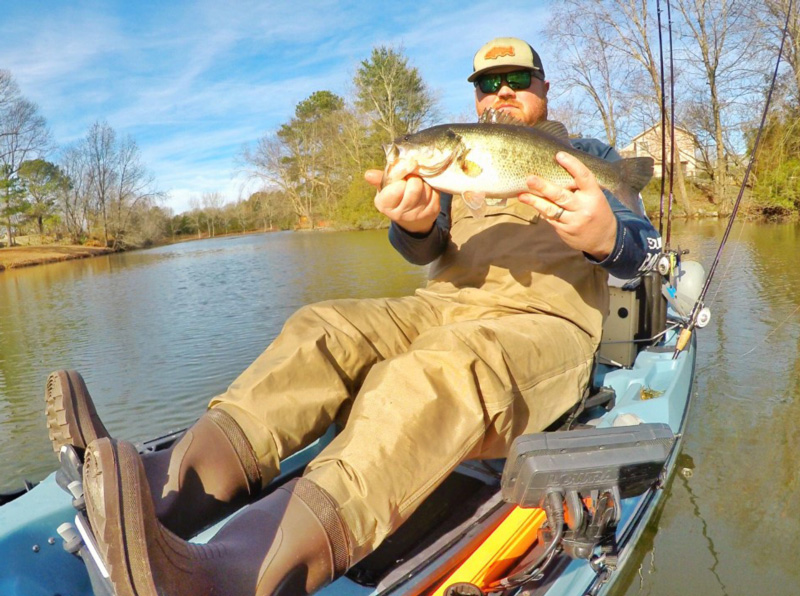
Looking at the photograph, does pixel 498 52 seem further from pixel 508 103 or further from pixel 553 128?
pixel 553 128

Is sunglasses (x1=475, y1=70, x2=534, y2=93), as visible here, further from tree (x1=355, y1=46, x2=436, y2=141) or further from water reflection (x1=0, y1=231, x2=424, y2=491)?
tree (x1=355, y1=46, x2=436, y2=141)

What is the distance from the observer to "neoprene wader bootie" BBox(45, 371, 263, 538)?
1.93 meters

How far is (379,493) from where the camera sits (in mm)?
1728

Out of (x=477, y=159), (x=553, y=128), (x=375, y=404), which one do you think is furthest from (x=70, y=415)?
(x=553, y=128)

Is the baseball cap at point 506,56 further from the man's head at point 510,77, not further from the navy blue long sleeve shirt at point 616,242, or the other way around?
the navy blue long sleeve shirt at point 616,242

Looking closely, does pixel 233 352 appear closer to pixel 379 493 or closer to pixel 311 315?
pixel 311 315

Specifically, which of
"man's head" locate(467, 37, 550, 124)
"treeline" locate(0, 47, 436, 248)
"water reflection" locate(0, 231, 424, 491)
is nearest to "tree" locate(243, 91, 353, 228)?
"treeline" locate(0, 47, 436, 248)

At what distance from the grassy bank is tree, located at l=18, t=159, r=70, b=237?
4.13 m

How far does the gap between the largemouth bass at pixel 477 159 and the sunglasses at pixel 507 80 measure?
3.06ft

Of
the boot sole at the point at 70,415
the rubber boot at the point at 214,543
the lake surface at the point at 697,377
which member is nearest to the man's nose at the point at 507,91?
the rubber boot at the point at 214,543

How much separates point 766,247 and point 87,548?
15648 mm

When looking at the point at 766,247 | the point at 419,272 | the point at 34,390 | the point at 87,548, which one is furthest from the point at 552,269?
the point at 766,247

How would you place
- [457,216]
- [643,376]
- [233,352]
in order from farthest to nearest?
[233,352] → [643,376] → [457,216]

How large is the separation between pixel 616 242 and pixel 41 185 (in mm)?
42104
